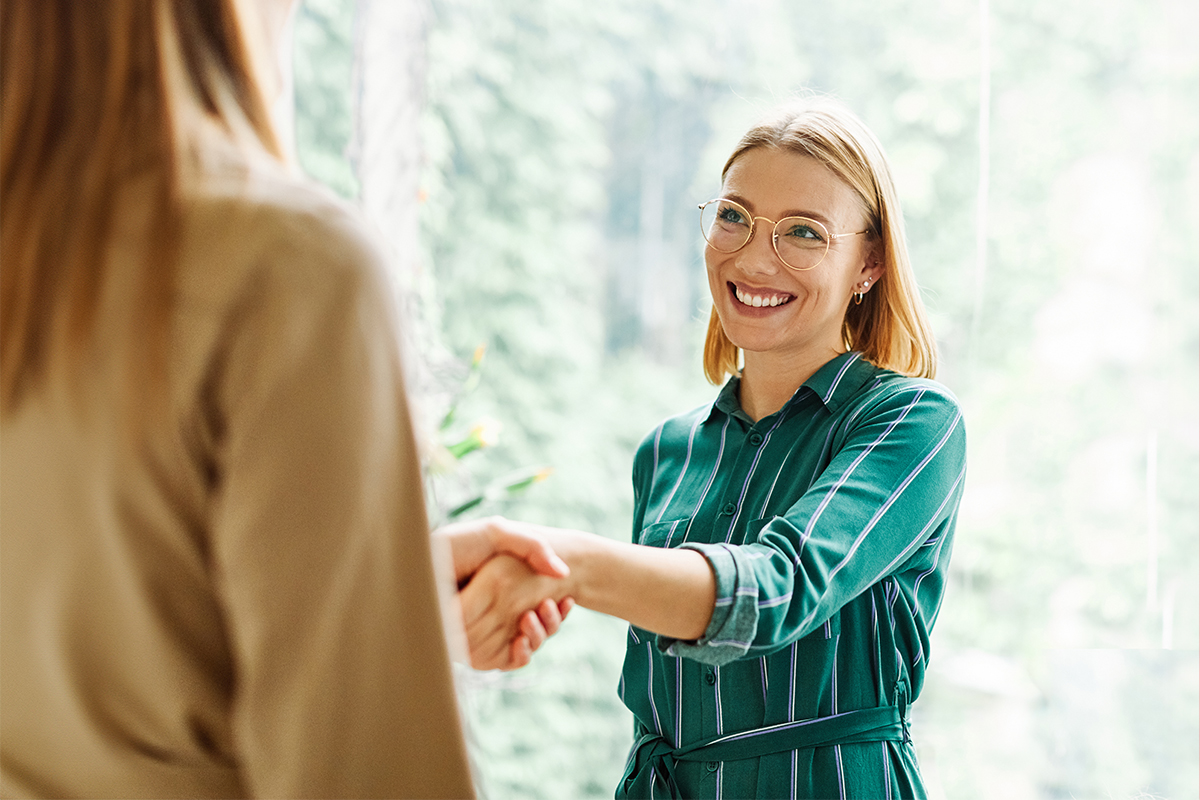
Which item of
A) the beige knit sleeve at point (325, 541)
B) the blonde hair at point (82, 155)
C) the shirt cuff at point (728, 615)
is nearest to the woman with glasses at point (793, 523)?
the shirt cuff at point (728, 615)

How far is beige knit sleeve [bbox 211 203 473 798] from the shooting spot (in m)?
0.53

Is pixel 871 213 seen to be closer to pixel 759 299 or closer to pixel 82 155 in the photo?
pixel 759 299

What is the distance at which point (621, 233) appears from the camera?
3.50m

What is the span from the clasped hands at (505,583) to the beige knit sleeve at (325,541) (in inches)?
23.6

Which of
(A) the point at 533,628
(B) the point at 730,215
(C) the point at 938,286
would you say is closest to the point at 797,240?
(B) the point at 730,215

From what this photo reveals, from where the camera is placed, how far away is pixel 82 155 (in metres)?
0.54

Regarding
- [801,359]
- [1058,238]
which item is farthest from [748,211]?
[1058,238]

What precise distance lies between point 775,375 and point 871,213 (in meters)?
0.28

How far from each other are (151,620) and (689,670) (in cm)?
93

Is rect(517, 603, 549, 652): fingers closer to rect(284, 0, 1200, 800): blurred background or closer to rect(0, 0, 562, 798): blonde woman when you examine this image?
rect(0, 0, 562, 798): blonde woman

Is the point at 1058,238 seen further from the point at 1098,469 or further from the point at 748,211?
the point at 748,211

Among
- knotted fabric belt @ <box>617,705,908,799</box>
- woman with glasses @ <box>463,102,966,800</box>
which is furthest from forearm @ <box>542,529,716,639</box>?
knotted fabric belt @ <box>617,705,908,799</box>

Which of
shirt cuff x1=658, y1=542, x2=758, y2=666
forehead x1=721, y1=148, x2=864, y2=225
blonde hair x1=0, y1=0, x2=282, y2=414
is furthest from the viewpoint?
forehead x1=721, y1=148, x2=864, y2=225

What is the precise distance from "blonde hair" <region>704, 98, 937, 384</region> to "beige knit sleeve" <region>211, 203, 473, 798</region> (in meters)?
1.03
